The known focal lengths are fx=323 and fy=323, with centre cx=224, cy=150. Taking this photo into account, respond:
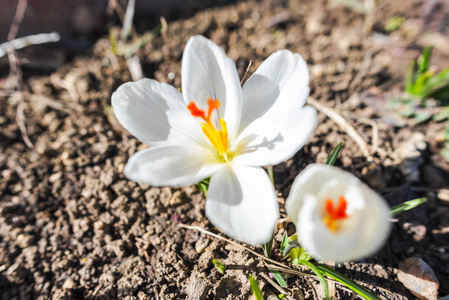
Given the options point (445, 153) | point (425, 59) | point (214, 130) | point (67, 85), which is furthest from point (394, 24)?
point (67, 85)

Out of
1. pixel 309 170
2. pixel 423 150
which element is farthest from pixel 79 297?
pixel 423 150

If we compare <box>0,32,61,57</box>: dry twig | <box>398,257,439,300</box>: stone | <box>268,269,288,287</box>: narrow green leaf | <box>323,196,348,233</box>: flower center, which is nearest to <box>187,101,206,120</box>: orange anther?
<box>323,196,348,233</box>: flower center

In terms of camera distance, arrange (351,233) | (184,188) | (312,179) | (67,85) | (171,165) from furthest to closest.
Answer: (67,85) < (184,188) < (171,165) < (312,179) < (351,233)

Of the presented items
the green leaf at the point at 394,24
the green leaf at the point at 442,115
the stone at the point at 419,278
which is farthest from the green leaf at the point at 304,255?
the green leaf at the point at 394,24

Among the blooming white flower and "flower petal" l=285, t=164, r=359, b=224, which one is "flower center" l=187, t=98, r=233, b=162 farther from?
"flower petal" l=285, t=164, r=359, b=224

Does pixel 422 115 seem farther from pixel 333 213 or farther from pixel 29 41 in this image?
pixel 29 41

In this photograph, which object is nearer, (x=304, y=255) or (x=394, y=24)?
(x=304, y=255)

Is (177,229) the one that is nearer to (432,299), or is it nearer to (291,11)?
(432,299)
